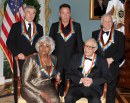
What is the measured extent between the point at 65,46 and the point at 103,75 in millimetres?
719

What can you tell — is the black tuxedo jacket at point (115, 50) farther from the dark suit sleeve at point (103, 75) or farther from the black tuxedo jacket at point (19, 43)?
the black tuxedo jacket at point (19, 43)

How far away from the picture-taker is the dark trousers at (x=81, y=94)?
3.87 m

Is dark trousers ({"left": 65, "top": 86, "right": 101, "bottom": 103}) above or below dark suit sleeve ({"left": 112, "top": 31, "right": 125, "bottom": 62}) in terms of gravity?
below

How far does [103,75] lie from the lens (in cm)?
402

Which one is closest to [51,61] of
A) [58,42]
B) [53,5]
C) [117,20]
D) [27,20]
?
[58,42]

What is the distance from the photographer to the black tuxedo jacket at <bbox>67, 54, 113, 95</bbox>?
3961 mm

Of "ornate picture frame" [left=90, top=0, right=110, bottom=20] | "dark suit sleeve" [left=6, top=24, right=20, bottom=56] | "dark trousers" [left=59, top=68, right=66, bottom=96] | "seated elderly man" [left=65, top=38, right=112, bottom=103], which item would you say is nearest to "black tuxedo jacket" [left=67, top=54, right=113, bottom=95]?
"seated elderly man" [left=65, top=38, right=112, bottom=103]

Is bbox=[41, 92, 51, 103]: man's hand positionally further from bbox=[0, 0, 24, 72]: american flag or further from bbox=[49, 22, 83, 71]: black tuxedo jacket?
bbox=[0, 0, 24, 72]: american flag

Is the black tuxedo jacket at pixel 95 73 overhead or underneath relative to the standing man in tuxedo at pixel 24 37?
underneath

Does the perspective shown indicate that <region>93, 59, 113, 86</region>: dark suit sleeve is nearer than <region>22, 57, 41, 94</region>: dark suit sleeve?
No

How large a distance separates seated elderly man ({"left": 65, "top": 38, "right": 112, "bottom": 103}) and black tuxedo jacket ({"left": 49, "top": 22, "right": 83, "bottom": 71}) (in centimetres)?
30

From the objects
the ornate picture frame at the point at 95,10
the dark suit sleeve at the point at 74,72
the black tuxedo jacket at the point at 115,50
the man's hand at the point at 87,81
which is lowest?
the man's hand at the point at 87,81

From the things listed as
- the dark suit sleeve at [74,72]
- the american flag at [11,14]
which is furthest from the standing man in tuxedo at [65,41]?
the american flag at [11,14]

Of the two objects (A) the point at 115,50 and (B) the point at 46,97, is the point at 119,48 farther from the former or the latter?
(B) the point at 46,97
